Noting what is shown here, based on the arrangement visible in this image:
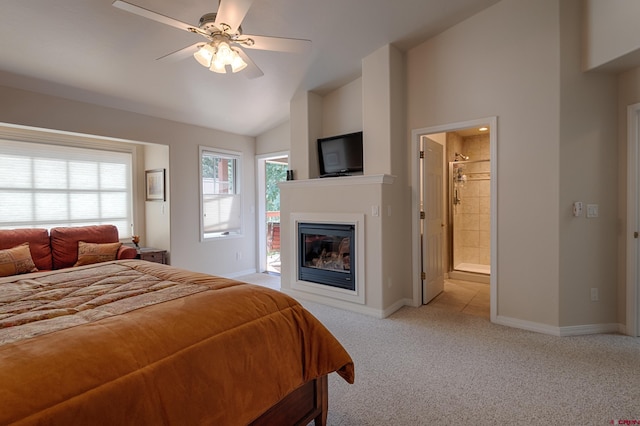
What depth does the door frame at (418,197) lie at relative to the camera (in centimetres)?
326

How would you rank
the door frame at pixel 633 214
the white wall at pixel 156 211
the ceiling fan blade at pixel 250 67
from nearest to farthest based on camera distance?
the ceiling fan blade at pixel 250 67 → the door frame at pixel 633 214 → the white wall at pixel 156 211

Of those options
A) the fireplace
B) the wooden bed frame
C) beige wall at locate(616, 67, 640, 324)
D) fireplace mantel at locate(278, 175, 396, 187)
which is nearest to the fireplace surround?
the fireplace

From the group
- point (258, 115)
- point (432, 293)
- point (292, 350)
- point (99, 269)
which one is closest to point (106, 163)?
point (258, 115)

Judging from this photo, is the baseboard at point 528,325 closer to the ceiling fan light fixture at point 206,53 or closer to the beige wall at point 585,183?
the beige wall at point 585,183

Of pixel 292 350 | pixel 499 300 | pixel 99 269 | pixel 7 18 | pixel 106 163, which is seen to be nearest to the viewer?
pixel 292 350

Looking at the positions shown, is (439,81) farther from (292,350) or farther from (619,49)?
(292,350)

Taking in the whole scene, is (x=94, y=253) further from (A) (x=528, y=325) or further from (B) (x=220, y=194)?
(A) (x=528, y=325)

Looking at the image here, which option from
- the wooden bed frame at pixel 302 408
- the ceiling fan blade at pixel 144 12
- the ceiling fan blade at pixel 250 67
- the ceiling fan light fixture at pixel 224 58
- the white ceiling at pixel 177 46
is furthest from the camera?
the white ceiling at pixel 177 46

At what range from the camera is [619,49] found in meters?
2.57

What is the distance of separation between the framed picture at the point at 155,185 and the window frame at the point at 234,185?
1.69ft

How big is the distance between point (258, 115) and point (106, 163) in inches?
89.9

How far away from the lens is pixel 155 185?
472cm

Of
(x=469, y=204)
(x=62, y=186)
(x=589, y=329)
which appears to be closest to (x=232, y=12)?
(x=62, y=186)

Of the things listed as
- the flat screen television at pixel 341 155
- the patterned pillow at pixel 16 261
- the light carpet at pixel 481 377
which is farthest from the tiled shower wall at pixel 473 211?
the patterned pillow at pixel 16 261
